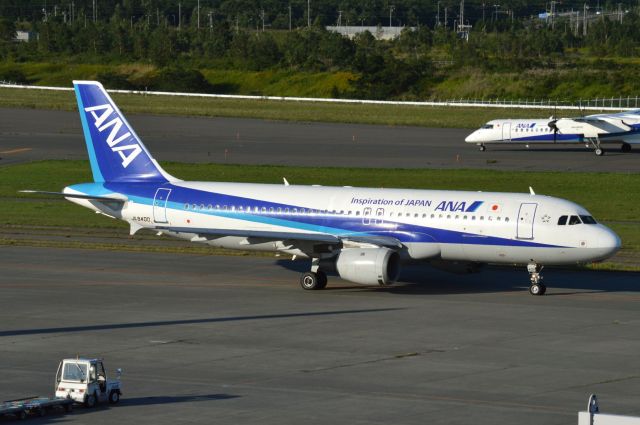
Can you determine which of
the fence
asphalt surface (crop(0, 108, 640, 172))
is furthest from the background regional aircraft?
the fence

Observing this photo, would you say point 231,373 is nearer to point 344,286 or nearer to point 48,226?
point 344,286

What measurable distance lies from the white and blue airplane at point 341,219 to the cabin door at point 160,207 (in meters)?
0.04

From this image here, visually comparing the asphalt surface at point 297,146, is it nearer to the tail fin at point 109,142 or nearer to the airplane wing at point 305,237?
the tail fin at point 109,142

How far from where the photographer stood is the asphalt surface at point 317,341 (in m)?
28.0

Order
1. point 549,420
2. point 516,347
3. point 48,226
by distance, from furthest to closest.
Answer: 1. point 48,226
2. point 516,347
3. point 549,420

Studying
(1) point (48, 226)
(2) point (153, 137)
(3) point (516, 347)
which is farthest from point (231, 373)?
(2) point (153, 137)

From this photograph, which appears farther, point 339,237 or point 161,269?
point 161,269

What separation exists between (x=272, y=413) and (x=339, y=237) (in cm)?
1861

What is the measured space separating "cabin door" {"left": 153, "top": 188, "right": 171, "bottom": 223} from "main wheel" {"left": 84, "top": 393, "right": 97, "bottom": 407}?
21559 mm

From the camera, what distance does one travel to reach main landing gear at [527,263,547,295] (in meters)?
44.1

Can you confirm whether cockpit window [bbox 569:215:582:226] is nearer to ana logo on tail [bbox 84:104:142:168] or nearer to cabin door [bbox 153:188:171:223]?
cabin door [bbox 153:188:171:223]

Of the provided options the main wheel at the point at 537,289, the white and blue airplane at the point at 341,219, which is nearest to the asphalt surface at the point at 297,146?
the white and blue airplane at the point at 341,219

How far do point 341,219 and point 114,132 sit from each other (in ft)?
35.7

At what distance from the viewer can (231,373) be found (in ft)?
103
